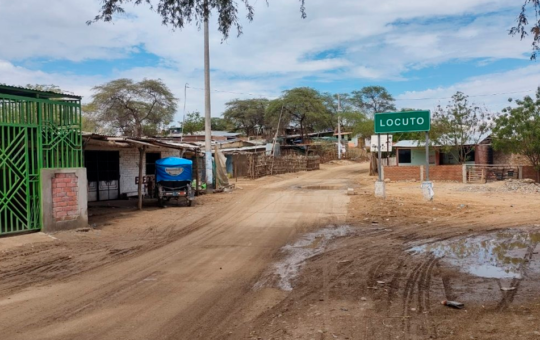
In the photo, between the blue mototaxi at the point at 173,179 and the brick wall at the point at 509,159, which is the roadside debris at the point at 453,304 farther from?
the brick wall at the point at 509,159

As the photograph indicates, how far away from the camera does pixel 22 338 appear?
15.8 feet

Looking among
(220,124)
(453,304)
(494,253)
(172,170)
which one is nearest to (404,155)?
(172,170)

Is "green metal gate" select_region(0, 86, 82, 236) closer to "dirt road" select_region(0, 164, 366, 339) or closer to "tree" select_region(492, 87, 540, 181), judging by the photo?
"dirt road" select_region(0, 164, 366, 339)

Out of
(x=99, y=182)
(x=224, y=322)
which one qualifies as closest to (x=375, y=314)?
(x=224, y=322)

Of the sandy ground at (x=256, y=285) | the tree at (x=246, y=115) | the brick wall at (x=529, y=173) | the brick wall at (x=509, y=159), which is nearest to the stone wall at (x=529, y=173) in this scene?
the brick wall at (x=529, y=173)

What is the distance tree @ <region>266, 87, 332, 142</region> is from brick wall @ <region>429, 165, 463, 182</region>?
25.2 meters

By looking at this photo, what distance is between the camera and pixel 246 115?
66.2 metres

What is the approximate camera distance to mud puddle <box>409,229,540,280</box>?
745 cm

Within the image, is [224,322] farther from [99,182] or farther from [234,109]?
[234,109]

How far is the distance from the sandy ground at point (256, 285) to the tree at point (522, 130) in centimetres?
1875

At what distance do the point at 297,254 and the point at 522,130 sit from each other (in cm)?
2585

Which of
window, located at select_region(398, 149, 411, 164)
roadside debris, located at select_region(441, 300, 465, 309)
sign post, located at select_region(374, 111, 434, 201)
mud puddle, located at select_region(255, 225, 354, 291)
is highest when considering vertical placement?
sign post, located at select_region(374, 111, 434, 201)

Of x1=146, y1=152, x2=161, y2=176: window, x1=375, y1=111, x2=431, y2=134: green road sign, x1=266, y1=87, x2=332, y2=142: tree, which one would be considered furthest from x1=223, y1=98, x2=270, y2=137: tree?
x1=375, y1=111, x2=431, y2=134: green road sign

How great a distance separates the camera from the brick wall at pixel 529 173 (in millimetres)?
29484
